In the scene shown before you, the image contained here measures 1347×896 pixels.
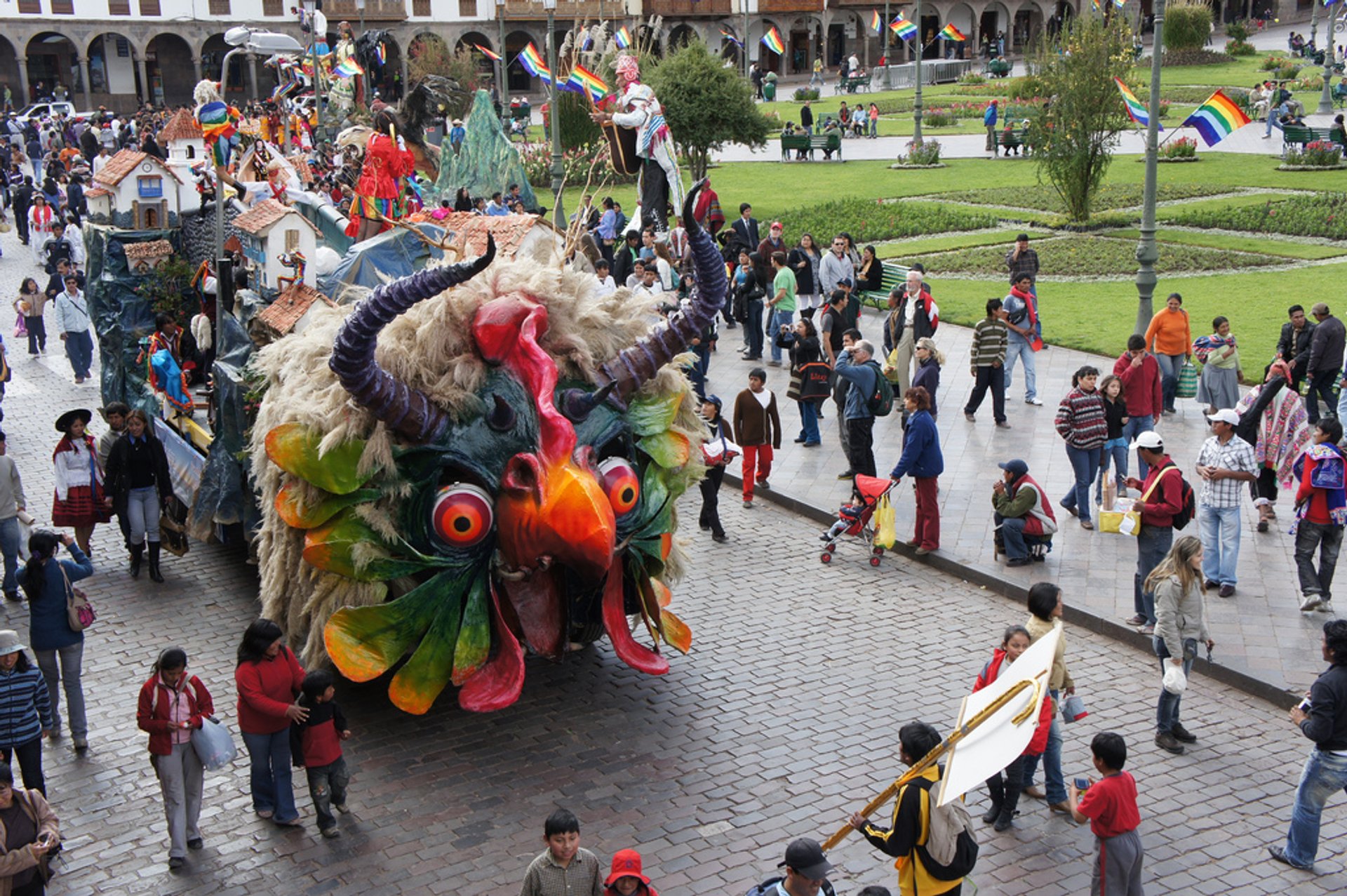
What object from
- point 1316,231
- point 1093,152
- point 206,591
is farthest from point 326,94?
point 206,591

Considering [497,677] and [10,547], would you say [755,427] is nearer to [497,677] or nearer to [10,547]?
[497,677]

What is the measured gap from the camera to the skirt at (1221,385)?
567 inches

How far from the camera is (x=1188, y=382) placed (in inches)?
610

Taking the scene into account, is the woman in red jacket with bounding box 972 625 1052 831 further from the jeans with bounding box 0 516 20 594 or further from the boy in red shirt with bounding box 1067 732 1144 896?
the jeans with bounding box 0 516 20 594

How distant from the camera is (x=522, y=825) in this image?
801 centimetres

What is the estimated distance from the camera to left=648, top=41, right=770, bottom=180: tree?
31.3 metres

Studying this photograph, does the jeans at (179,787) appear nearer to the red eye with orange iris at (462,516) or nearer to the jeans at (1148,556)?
the red eye with orange iris at (462,516)

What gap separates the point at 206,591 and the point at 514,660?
4.36m

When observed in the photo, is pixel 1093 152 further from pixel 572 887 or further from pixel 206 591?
pixel 572 887

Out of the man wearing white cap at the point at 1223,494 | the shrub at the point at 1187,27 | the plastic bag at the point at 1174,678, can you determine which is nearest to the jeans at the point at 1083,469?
the man wearing white cap at the point at 1223,494

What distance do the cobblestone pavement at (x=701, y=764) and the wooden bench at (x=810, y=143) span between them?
29529 millimetres

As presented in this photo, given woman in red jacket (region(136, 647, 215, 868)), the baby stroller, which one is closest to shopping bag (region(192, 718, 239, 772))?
woman in red jacket (region(136, 647, 215, 868))

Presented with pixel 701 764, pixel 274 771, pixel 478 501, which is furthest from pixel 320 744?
pixel 701 764

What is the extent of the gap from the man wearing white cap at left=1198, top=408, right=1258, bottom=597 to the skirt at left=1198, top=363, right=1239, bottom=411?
3832 millimetres
